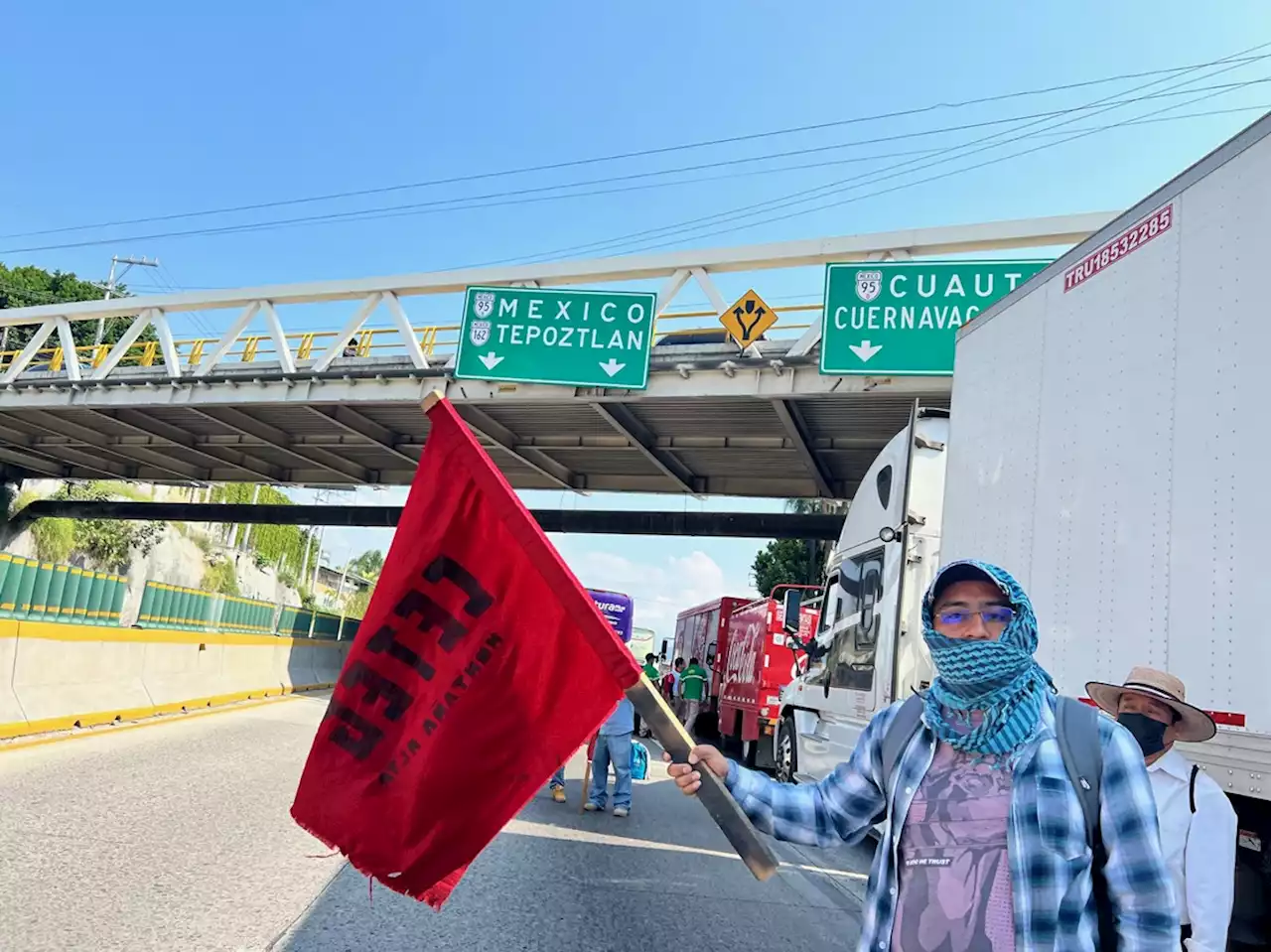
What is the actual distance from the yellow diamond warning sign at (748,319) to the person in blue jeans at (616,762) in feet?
23.6

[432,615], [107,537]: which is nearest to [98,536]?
[107,537]

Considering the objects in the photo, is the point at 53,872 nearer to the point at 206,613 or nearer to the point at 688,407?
the point at 688,407

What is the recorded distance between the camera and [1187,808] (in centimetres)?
→ 336

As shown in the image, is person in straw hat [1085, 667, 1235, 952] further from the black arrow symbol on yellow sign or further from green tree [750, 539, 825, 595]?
green tree [750, 539, 825, 595]

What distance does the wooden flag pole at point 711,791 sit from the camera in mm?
2037

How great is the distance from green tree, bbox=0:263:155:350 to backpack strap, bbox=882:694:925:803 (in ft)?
206

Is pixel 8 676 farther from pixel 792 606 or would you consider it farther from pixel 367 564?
pixel 367 564

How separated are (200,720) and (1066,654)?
44.1 feet

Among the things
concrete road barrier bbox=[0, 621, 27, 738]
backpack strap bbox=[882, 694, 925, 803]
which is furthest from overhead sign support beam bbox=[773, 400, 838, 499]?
backpack strap bbox=[882, 694, 925, 803]

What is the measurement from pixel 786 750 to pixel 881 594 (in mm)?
3966

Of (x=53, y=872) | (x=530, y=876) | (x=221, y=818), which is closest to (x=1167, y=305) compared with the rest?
Answer: (x=530, y=876)

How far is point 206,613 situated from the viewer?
70.0 ft

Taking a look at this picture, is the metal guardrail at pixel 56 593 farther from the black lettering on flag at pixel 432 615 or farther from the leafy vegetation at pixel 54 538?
the leafy vegetation at pixel 54 538

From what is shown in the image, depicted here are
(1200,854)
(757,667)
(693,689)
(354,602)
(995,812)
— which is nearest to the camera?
(995,812)
